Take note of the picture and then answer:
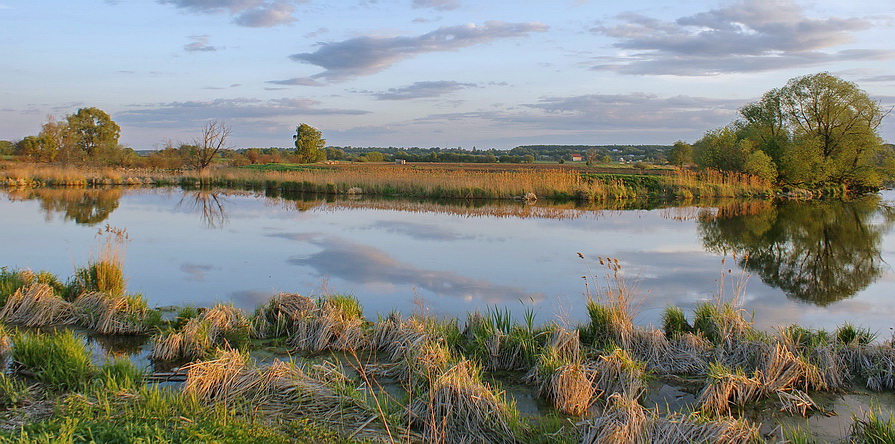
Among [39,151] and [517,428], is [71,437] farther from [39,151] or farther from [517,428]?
[39,151]

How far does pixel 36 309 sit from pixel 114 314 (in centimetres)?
106

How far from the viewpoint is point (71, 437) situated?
3477 millimetres

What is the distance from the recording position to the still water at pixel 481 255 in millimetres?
8898

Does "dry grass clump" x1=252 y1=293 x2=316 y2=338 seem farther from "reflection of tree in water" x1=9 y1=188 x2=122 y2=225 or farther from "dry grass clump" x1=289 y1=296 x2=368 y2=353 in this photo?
"reflection of tree in water" x1=9 y1=188 x2=122 y2=225

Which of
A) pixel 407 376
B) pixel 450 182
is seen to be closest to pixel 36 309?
pixel 407 376

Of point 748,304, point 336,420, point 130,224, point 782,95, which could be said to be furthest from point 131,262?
point 782,95

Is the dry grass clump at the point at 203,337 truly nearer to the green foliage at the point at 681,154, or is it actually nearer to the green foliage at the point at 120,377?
the green foliage at the point at 120,377

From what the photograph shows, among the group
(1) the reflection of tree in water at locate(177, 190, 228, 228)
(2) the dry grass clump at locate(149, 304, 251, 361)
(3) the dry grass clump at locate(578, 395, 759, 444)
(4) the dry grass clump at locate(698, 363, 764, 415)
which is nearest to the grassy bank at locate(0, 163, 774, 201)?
(1) the reflection of tree in water at locate(177, 190, 228, 228)

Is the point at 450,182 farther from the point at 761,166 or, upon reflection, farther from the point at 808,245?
the point at 761,166

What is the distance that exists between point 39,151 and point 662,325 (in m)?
58.6

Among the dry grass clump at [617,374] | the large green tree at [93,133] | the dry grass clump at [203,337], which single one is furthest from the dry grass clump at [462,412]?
the large green tree at [93,133]

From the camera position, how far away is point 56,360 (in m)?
5.20

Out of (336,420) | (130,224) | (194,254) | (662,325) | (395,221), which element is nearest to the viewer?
(336,420)

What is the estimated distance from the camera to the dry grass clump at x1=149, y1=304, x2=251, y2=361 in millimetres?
6102
